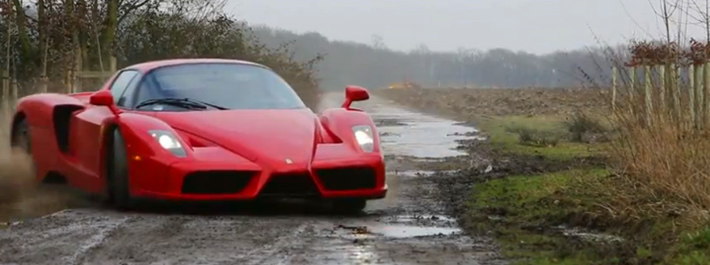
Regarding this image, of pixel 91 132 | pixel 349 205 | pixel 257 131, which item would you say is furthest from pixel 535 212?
pixel 91 132

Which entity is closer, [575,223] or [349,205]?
[575,223]

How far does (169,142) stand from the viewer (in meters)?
8.02

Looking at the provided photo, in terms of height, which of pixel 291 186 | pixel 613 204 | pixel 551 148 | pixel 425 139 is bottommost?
pixel 425 139

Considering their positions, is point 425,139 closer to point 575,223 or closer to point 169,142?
point 169,142

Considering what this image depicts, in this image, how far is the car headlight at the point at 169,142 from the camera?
7.97 meters

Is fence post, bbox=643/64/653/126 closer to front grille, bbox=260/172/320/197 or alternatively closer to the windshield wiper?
front grille, bbox=260/172/320/197

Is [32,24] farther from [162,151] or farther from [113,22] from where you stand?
[162,151]

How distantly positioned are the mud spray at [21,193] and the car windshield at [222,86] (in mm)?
1144

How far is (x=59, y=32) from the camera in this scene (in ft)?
73.6

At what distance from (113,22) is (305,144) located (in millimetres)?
15644

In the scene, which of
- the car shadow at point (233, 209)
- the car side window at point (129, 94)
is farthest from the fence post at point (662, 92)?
the car side window at point (129, 94)

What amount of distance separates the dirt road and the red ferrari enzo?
0.21 m

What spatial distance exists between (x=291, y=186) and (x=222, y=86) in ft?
4.97

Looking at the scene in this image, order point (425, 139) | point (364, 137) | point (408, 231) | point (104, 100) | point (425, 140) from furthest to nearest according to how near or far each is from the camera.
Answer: point (425, 139), point (425, 140), point (104, 100), point (364, 137), point (408, 231)
